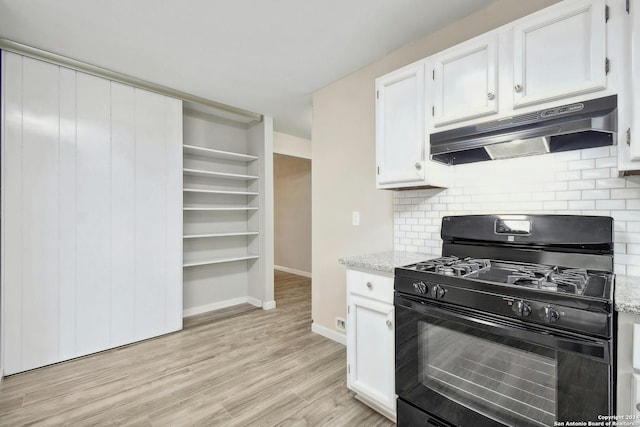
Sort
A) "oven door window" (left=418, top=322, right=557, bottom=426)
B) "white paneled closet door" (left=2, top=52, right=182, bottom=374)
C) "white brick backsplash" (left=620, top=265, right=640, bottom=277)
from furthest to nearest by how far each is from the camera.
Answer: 1. "white paneled closet door" (left=2, top=52, right=182, bottom=374)
2. "white brick backsplash" (left=620, top=265, right=640, bottom=277)
3. "oven door window" (left=418, top=322, right=557, bottom=426)

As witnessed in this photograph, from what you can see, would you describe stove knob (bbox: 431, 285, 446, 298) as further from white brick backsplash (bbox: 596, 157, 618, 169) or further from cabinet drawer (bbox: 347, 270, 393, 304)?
white brick backsplash (bbox: 596, 157, 618, 169)

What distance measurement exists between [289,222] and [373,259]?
4.64 meters

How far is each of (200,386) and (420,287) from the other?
1.76 metres

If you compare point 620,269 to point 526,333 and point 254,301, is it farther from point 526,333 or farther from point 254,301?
point 254,301

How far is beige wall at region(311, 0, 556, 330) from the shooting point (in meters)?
2.42

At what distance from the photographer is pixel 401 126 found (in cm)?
193

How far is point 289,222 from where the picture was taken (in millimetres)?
6414

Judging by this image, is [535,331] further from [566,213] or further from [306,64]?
[306,64]

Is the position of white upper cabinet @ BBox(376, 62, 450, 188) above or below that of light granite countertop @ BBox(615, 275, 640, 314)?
above

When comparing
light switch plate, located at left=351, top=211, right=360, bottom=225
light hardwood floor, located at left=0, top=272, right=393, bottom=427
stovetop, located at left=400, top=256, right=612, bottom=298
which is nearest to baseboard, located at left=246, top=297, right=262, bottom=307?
light hardwood floor, located at left=0, top=272, right=393, bottom=427

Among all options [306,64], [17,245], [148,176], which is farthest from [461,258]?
[17,245]

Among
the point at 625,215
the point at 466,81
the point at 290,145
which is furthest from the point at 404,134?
the point at 290,145

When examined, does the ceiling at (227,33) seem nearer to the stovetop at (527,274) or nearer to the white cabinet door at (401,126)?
the white cabinet door at (401,126)

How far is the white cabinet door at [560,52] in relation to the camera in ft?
4.07
